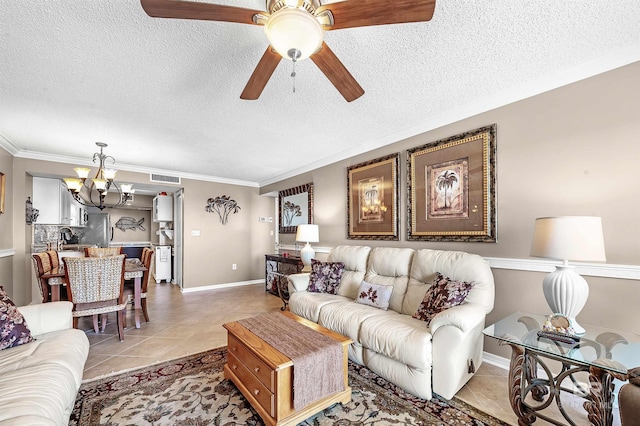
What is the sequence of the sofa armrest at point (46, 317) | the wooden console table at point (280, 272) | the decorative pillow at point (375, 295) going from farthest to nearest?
the wooden console table at point (280, 272), the decorative pillow at point (375, 295), the sofa armrest at point (46, 317)

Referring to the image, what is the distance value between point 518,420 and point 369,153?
118 inches

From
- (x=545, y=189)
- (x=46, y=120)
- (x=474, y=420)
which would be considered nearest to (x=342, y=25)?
(x=545, y=189)

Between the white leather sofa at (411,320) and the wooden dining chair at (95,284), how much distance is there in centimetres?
194

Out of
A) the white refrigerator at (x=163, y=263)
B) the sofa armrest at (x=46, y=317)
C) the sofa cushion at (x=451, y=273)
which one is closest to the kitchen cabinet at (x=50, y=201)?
the white refrigerator at (x=163, y=263)

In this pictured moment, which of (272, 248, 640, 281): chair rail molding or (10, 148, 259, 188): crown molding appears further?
(10, 148, 259, 188): crown molding

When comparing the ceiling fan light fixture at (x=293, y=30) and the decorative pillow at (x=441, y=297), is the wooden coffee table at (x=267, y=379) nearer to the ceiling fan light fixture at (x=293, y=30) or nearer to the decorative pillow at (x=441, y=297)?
the decorative pillow at (x=441, y=297)

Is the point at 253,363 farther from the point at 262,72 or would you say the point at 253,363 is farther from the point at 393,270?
the point at 262,72

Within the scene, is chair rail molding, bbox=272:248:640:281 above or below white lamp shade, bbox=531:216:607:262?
below

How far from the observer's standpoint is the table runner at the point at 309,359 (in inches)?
63.5

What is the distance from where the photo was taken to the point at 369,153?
370cm

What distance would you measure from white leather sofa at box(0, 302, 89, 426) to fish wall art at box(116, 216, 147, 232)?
7548 millimetres

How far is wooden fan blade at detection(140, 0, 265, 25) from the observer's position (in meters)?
1.08

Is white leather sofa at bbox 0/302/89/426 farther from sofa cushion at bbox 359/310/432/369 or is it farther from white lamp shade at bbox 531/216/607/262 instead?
white lamp shade at bbox 531/216/607/262

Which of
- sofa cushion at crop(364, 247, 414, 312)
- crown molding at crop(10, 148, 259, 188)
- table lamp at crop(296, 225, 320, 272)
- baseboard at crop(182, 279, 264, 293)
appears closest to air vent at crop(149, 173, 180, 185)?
crown molding at crop(10, 148, 259, 188)
